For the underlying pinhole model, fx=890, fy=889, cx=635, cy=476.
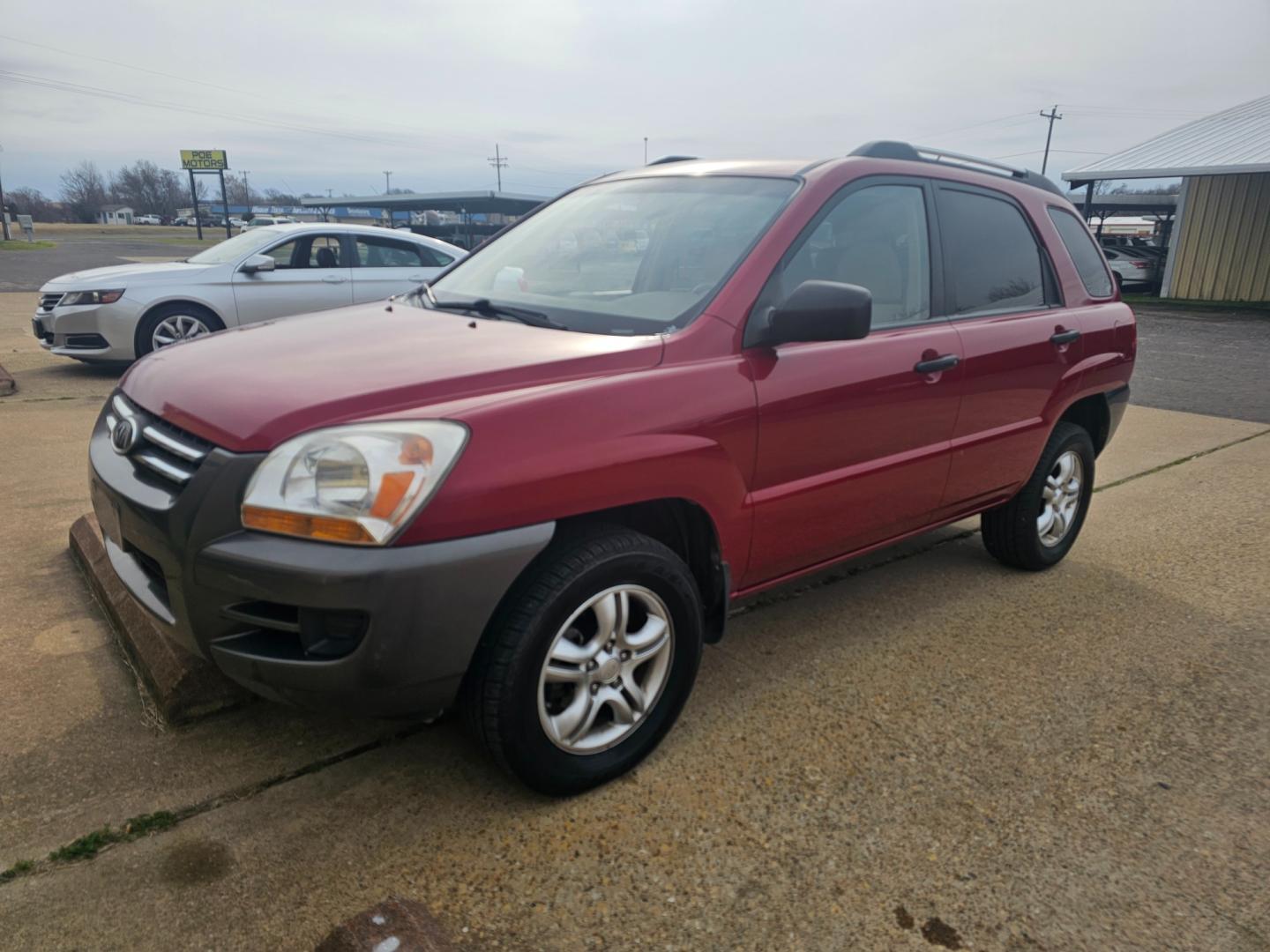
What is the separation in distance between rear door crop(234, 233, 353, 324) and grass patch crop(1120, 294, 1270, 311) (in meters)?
18.4

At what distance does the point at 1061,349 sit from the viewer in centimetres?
386

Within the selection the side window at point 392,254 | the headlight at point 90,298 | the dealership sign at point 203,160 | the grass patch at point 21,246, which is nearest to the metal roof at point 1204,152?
the side window at point 392,254

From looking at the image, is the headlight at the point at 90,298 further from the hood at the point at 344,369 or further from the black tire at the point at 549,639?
the black tire at the point at 549,639

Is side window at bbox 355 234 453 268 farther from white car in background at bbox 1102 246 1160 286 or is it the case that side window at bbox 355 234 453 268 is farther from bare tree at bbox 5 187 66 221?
bare tree at bbox 5 187 66 221

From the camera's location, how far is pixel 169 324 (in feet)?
26.8

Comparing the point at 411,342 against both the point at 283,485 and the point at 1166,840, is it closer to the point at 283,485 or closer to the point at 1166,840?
the point at 283,485

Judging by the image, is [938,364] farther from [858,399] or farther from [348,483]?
[348,483]

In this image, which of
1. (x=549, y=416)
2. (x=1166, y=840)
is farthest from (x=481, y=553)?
(x=1166, y=840)

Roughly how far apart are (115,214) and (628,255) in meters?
118

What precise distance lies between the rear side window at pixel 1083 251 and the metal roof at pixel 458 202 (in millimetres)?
56059

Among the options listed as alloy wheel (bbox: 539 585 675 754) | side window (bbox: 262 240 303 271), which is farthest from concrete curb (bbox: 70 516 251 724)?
side window (bbox: 262 240 303 271)

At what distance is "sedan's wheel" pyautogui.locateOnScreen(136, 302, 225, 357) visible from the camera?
809cm

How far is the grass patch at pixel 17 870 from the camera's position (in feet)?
6.74

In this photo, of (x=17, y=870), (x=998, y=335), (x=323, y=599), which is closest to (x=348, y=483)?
(x=323, y=599)
